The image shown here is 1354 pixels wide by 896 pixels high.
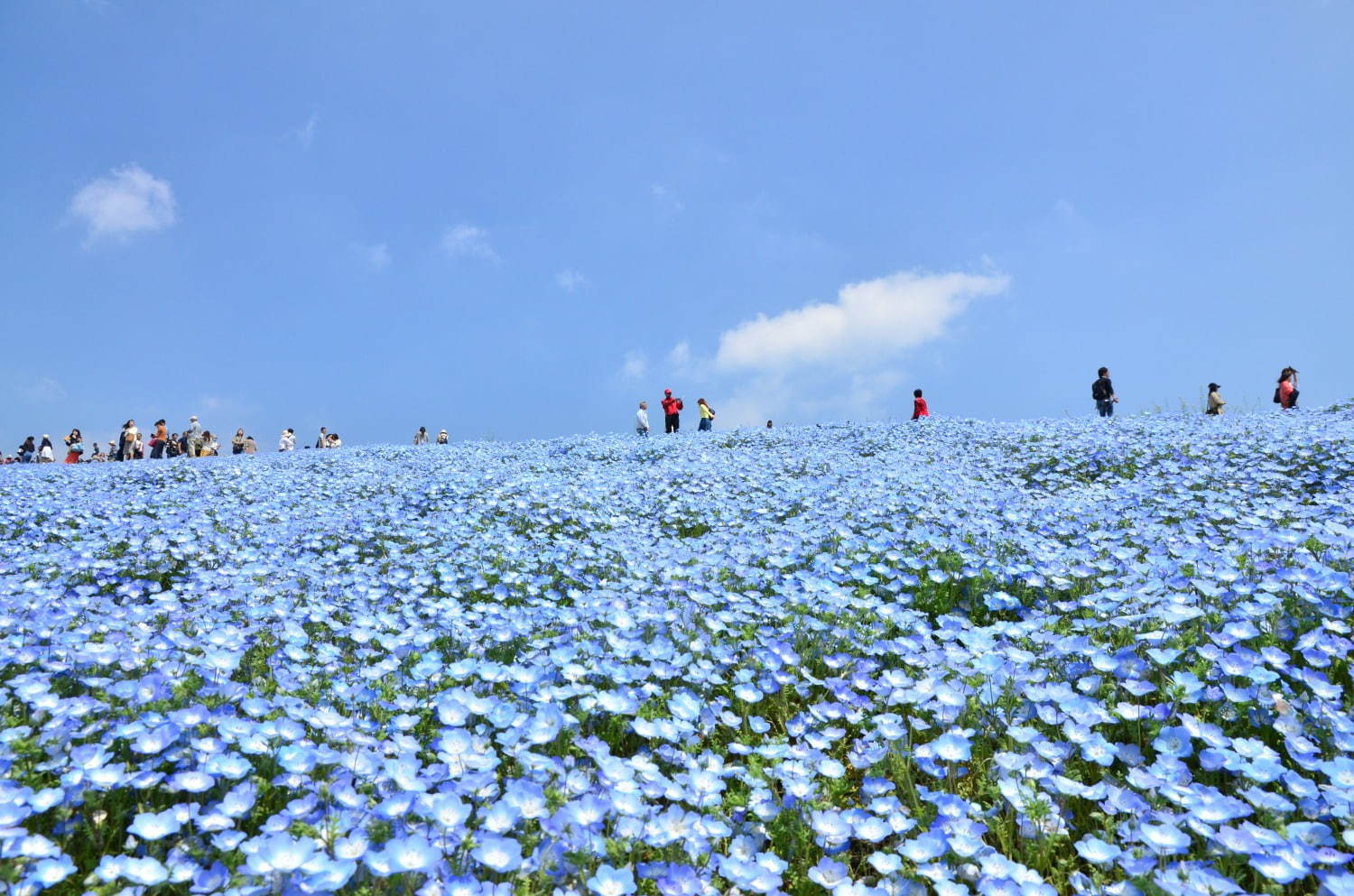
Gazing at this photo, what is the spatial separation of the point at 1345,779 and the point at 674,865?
2.32 metres

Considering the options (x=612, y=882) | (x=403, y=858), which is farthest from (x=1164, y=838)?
(x=403, y=858)

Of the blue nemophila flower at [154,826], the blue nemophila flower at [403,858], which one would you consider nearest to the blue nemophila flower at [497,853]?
the blue nemophila flower at [403,858]

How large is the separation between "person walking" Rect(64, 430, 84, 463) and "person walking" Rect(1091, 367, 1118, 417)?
30894mm

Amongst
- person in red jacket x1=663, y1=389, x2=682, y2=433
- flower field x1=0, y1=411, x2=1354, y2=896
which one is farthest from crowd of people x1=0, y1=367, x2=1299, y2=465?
flower field x1=0, y1=411, x2=1354, y2=896

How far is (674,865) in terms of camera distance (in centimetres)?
240

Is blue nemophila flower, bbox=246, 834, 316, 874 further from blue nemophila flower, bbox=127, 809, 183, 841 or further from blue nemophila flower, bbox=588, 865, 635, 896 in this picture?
blue nemophila flower, bbox=588, 865, 635, 896

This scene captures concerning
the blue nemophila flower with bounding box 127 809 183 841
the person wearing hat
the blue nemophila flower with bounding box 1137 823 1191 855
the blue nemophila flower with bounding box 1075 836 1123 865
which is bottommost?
the blue nemophila flower with bounding box 1075 836 1123 865

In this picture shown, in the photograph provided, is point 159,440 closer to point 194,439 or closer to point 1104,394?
point 194,439

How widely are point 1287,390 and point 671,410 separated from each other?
15.3 metres

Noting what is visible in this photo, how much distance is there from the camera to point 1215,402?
727 inches

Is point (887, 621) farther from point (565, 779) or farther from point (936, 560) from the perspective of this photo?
point (565, 779)

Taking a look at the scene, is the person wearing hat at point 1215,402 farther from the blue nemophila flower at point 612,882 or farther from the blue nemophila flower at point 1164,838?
the blue nemophila flower at point 612,882

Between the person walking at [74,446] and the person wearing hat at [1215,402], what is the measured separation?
1312 inches

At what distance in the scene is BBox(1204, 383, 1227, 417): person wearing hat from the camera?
60.0 feet
